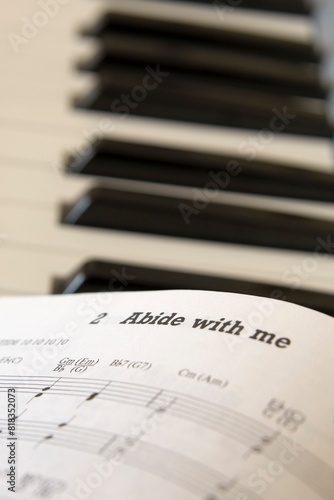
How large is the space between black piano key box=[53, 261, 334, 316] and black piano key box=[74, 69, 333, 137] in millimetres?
276

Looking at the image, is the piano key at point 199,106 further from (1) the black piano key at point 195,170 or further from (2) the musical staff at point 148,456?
(2) the musical staff at point 148,456

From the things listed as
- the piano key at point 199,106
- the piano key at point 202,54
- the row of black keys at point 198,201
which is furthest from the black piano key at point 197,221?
the piano key at point 202,54

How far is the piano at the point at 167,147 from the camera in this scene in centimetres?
92

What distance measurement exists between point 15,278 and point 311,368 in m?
0.40

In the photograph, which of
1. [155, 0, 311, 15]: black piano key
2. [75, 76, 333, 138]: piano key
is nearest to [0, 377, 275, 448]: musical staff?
[75, 76, 333, 138]: piano key

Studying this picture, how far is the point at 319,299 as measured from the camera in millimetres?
822

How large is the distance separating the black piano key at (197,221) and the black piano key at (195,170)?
1.8 inches

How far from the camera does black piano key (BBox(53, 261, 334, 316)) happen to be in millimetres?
842

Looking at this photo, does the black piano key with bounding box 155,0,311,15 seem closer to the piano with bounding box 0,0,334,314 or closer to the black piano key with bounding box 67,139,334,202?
the piano with bounding box 0,0,334,314

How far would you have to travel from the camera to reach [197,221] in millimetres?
949

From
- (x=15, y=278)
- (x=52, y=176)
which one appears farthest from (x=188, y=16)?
(x=15, y=278)

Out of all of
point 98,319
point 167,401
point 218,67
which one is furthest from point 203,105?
point 167,401

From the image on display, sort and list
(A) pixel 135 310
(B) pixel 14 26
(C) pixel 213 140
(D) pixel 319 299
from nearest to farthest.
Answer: (A) pixel 135 310 < (D) pixel 319 299 < (C) pixel 213 140 < (B) pixel 14 26

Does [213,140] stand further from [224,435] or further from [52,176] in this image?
[224,435]
